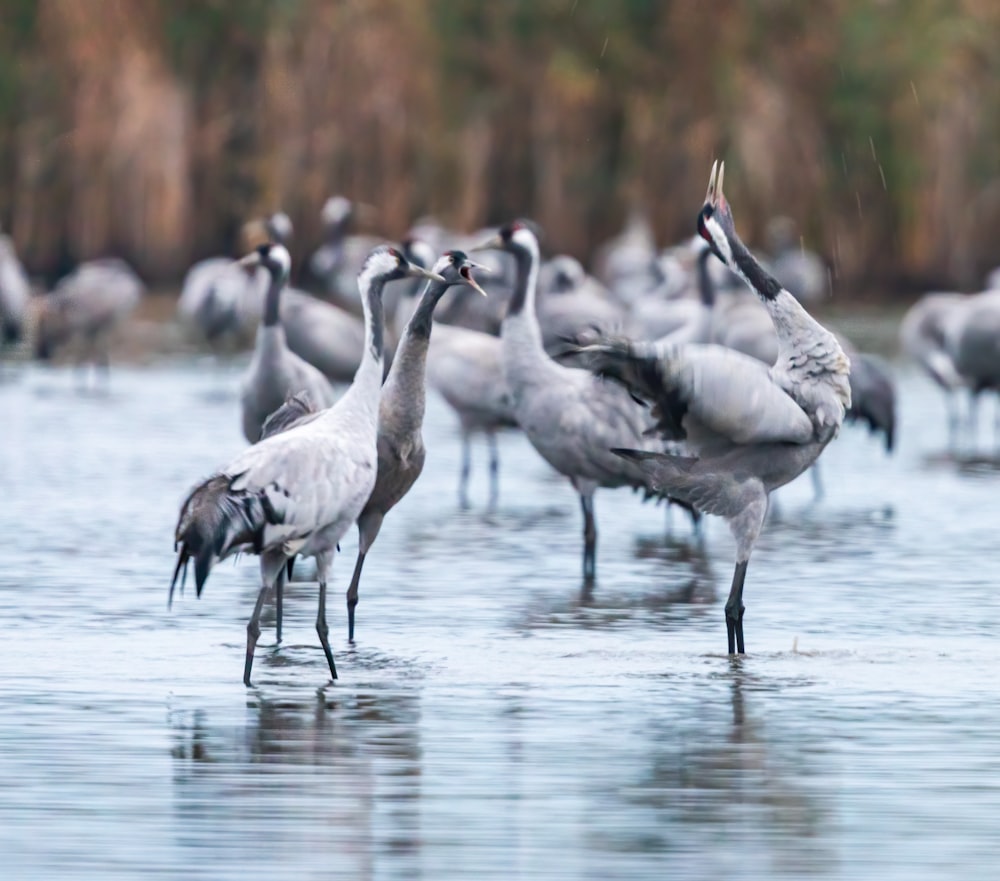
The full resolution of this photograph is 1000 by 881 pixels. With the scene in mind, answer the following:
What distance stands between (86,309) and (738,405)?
52.5ft

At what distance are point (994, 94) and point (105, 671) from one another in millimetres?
26285

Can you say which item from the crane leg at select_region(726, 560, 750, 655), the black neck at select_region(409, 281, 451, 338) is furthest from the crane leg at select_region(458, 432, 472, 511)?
the crane leg at select_region(726, 560, 750, 655)

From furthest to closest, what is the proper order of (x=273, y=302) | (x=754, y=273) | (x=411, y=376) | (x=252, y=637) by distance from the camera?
(x=273, y=302) < (x=411, y=376) < (x=754, y=273) < (x=252, y=637)

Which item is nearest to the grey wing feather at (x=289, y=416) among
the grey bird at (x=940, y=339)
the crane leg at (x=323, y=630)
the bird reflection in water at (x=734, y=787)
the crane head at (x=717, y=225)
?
the crane leg at (x=323, y=630)

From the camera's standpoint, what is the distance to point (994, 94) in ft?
109

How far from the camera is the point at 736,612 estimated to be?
919 centimetres

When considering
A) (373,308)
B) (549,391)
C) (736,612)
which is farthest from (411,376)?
(549,391)

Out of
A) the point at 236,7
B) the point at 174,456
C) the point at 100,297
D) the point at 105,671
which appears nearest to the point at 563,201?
the point at 236,7

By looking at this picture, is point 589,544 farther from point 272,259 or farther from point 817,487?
point 817,487

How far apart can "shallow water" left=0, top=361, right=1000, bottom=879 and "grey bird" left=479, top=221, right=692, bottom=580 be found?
0.42 meters

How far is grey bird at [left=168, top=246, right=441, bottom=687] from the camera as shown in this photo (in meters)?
8.24

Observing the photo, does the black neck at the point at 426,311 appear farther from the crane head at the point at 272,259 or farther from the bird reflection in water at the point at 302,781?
the crane head at the point at 272,259

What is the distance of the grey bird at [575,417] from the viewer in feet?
38.8

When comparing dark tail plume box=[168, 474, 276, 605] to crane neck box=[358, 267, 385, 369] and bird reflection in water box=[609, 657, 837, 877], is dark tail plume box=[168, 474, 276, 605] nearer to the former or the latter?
crane neck box=[358, 267, 385, 369]
